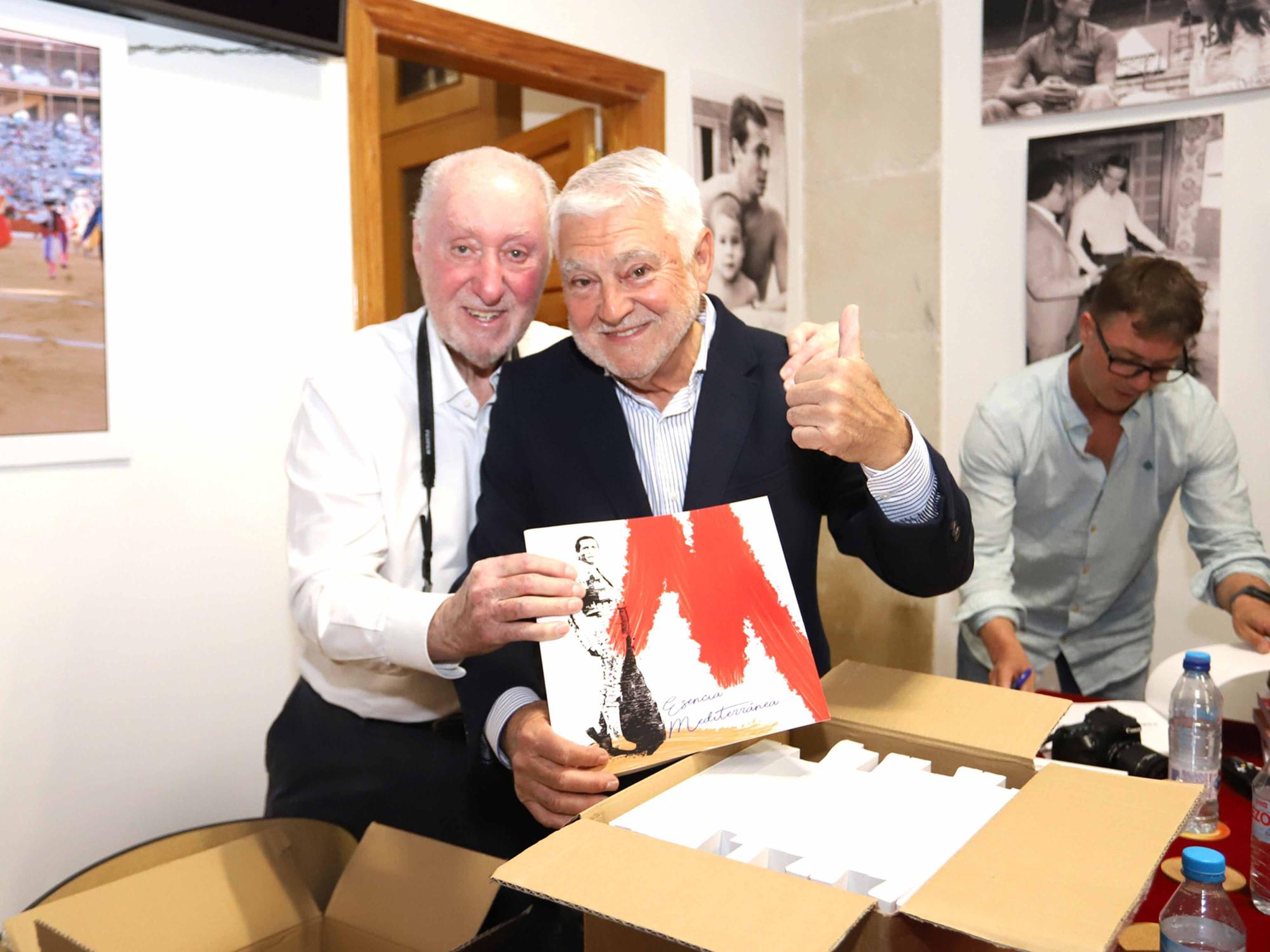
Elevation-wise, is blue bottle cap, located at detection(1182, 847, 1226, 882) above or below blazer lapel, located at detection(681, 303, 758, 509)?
below

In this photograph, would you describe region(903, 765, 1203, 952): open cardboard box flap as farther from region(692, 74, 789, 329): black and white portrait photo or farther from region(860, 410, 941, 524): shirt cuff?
region(692, 74, 789, 329): black and white portrait photo

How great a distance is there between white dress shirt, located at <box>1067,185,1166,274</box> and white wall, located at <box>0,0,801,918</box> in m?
2.41

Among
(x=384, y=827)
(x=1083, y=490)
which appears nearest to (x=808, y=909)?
(x=384, y=827)

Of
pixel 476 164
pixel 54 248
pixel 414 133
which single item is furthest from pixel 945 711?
pixel 414 133

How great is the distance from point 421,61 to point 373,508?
5.65 feet

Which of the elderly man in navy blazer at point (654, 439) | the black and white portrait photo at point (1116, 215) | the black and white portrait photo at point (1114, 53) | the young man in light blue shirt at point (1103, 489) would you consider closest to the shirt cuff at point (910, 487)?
the elderly man in navy blazer at point (654, 439)

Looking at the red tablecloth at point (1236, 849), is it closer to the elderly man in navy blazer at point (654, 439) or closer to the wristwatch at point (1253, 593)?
the wristwatch at point (1253, 593)

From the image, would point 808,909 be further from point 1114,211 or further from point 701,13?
point 701,13

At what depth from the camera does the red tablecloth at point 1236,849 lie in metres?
1.17

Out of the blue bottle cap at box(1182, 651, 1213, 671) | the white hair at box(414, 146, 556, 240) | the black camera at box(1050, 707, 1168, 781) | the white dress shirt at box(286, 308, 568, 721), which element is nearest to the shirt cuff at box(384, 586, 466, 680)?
the white dress shirt at box(286, 308, 568, 721)

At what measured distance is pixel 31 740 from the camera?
2.09 m

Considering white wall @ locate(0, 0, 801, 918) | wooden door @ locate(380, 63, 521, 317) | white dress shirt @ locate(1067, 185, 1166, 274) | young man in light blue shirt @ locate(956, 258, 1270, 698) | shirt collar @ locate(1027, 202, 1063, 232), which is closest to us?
white wall @ locate(0, 0, 801, 918)

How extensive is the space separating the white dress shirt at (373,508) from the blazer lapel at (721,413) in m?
0.41

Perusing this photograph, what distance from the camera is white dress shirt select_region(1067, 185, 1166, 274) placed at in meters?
3.30
